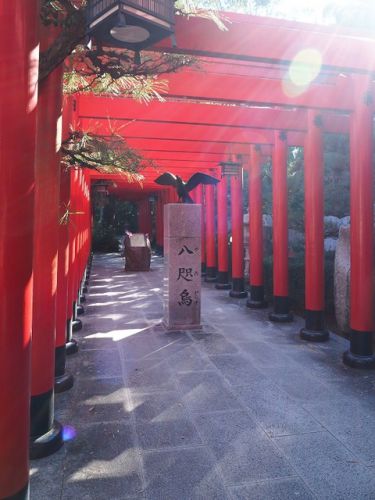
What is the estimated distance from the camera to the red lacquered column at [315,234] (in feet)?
19.8

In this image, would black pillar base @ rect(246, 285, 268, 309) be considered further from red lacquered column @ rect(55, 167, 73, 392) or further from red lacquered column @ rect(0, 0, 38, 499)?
red lacquered column @ rect(0, 0, 38, 499)

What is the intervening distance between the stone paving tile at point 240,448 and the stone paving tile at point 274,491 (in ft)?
0.21

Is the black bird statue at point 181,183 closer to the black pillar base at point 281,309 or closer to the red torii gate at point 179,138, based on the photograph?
the red torii gate at point 179,138

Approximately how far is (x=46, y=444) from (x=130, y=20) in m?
2.94

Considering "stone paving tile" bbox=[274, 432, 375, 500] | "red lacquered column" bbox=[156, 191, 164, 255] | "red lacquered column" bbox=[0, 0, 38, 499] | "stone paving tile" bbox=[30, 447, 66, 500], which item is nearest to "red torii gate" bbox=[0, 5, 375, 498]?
"red lacquered column" bbox=[0, 0, 38, 499]

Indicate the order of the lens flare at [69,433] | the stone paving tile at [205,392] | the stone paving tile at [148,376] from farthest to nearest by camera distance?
the stone paving tile at [148,376]
the stone paving tile at [205,392]
the lens flare at [69,433]

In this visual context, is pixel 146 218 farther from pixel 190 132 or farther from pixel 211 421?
pixel 211 421

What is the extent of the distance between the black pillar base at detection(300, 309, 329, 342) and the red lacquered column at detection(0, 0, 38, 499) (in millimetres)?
4821

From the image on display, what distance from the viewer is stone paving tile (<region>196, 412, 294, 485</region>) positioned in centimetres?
269

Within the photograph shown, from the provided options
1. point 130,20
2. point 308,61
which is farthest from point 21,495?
point 308,61

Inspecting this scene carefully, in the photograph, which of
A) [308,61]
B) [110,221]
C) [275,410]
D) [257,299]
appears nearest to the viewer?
[275,410]

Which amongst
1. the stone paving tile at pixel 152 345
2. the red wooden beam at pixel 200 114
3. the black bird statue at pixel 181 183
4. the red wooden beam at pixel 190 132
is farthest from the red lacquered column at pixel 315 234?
the stone paving tile at pixel 152 345

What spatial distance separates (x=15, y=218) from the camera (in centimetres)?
196

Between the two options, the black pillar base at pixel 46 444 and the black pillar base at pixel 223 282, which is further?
the black pillar base at pixel 223 282
